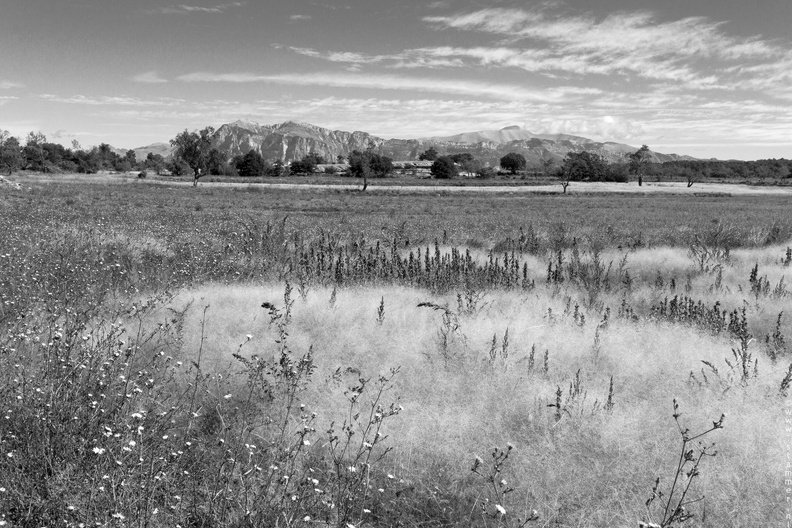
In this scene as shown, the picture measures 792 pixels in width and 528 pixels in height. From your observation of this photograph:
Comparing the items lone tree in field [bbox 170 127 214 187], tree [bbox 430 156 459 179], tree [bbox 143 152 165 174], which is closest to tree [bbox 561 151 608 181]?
tree [bbox 430 156 459 179]

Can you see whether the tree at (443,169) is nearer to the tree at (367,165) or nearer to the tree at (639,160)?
the tree at (367,165)

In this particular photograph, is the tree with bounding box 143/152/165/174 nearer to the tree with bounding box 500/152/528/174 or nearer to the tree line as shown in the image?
the tree line

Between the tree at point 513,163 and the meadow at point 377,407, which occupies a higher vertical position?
the tree at point 513,163

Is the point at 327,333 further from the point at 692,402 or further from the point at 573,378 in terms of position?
the point at 692,402

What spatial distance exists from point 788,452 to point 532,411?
6.37 ft

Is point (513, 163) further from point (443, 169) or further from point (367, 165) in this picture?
point (367, 165)

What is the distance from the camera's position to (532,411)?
15.3ft

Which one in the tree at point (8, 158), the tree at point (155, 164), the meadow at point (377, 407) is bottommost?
the meadow at point (377, 407)

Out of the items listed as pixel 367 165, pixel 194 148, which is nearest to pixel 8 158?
pixel 194 148

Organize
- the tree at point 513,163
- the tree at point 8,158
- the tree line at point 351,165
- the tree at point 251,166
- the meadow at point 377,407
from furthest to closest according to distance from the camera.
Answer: the tree at point 513,163 → the tree at point 251,166 → the tree line at point 351,165 → the tree at point 8,158 → the meadow at point 377,407

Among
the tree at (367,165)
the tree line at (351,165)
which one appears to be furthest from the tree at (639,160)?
the tree at (367,165)

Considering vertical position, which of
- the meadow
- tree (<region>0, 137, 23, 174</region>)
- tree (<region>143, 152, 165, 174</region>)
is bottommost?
the meadow

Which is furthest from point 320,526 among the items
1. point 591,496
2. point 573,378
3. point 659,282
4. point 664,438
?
point 659,282

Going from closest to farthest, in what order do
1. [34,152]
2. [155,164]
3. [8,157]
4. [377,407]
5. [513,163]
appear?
1. [377,407]
2. [8,157]
3. [34,152]
4. [155,164]
5. [513,163]
